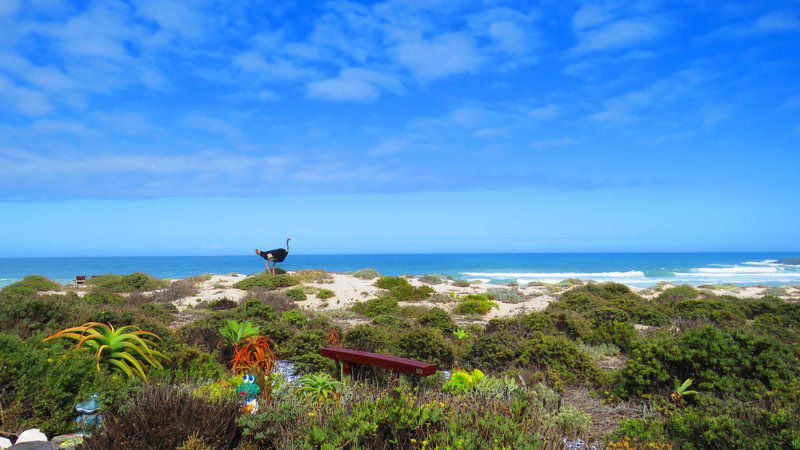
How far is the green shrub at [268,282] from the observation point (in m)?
21.4

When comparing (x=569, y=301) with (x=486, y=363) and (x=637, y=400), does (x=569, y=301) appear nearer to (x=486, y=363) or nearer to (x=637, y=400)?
(x=486, y=363)

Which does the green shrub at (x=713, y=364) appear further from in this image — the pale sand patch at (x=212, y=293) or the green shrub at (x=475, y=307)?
the pale sand patch at (x=212, y=293)

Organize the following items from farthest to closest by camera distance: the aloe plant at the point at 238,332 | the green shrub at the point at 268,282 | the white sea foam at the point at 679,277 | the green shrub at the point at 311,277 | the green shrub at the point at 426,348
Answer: the white sea foam at the point at 679,277 < the green shrub at the point at 311,277 < the green shrub at the point at 268,282 < the green shrub at the point at 426,348 < the aloe plant at the point at 238,332

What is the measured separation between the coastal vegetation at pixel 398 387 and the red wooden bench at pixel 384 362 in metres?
0.24

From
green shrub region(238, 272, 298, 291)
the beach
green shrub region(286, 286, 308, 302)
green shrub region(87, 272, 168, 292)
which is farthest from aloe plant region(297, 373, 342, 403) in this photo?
green shrub region(87, 272, 168, 292)

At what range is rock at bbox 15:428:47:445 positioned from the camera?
11.5ft

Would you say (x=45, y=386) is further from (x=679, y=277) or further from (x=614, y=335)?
(x=679, y=277)

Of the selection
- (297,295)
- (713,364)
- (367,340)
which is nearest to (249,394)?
(367,340)

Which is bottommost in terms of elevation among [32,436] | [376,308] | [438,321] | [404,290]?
[376,308]

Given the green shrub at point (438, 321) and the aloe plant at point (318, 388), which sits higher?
the aloe plant at point (318, 388)

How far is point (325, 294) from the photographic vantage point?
19078 mm

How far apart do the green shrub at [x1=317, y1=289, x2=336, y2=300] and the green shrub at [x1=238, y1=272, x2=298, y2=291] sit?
3252 millimetres

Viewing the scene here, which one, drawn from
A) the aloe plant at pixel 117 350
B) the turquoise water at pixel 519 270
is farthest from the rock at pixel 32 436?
the turquoise water at pixel 519 270

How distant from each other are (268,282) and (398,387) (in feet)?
62.1
